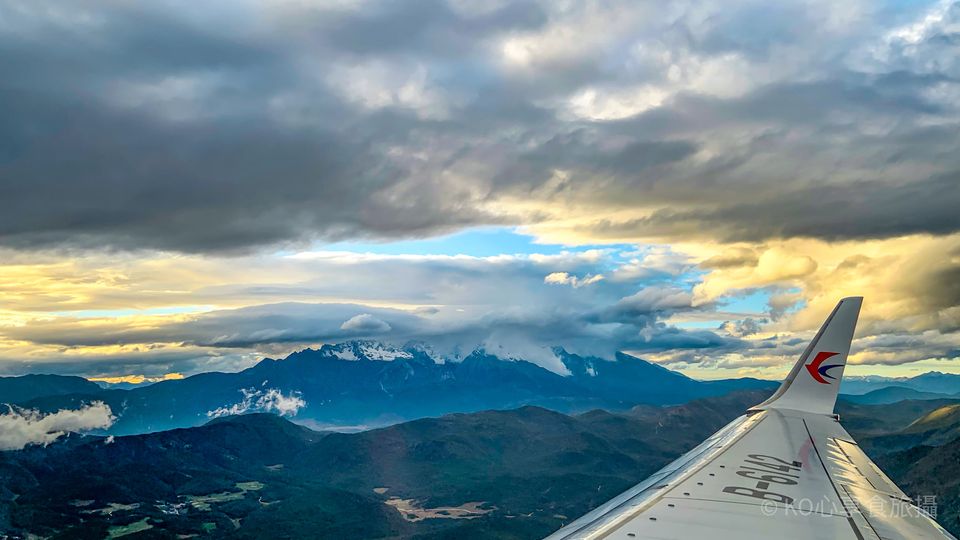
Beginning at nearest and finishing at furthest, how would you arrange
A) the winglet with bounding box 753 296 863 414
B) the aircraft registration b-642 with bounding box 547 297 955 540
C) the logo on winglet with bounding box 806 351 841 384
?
the aircraft registration b-642 with bounding box 547 297 955 540, the winglet with bounding box 753 296 863 414, the logo on winglet with bounding box 806 351 841 384

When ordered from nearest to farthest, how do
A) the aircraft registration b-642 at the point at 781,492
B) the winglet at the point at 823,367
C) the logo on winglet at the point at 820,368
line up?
the aircraft registration b-642 at the point at 781,492 → the winglet at the point at 823,367 → the logo on winglet at the point at 820,368

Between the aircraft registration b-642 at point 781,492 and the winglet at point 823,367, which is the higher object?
the winglet at point 823,367

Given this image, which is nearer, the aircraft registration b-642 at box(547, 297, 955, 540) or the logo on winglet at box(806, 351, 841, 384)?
the aircraft registration b-642 at box(547, 297, 955, 540)

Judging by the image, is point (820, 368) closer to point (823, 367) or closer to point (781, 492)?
point (823, 367)

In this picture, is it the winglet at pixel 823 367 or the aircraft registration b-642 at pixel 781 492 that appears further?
the winglet at pixel 823 367

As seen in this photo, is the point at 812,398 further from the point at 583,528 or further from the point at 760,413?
the point at 583,528

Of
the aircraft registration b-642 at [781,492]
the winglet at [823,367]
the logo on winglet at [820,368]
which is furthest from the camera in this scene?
the logo on winglet at [820,368]
